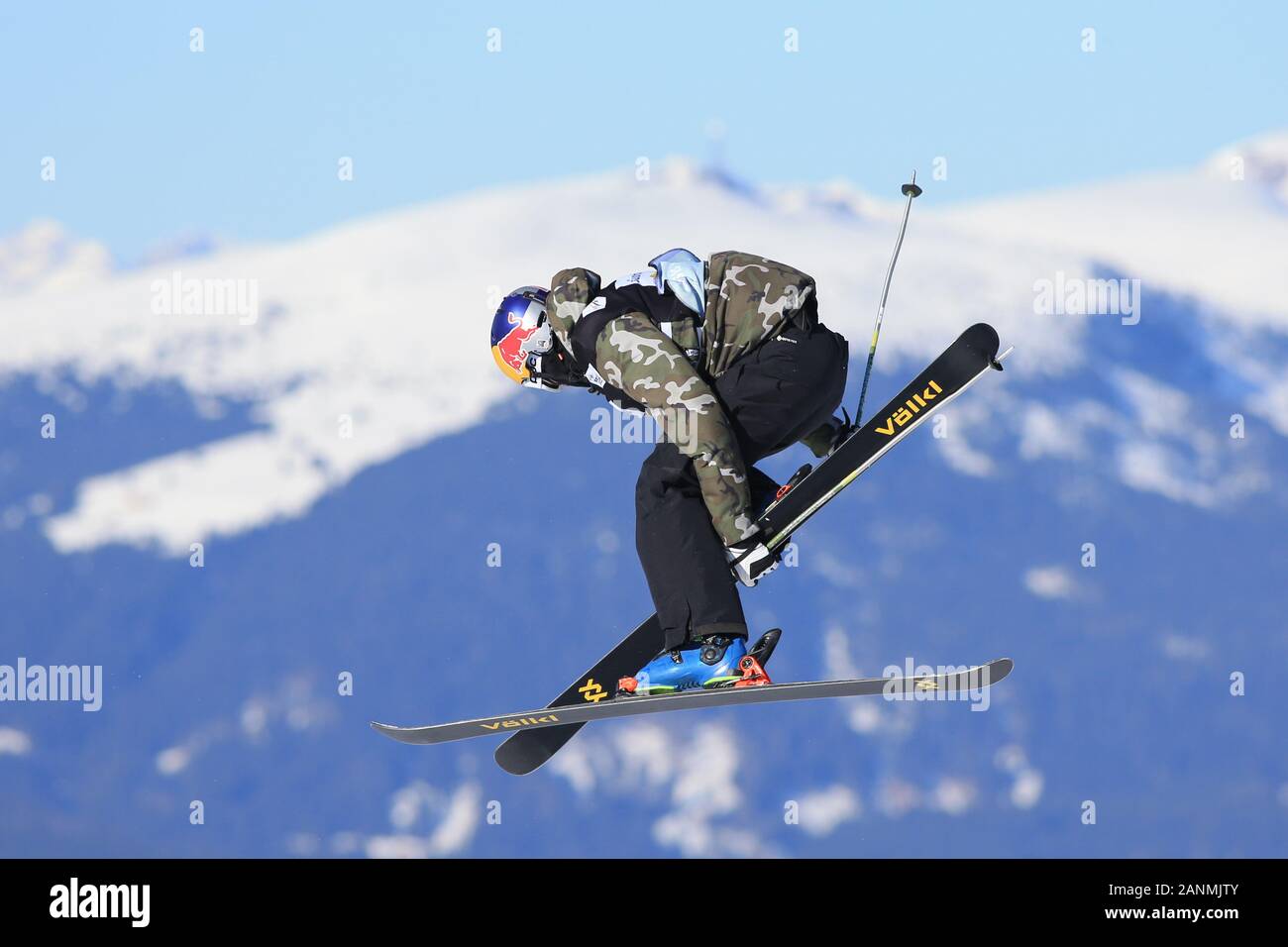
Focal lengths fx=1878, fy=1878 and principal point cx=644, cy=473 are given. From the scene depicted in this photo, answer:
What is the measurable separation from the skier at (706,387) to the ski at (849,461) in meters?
0.35

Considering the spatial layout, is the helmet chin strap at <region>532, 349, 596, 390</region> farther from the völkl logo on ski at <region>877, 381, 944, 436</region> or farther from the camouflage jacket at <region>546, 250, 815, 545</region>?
the völkl logo on ski at <region>877, 381, 944, 436</region>

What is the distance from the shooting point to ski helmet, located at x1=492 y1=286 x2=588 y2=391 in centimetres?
1052

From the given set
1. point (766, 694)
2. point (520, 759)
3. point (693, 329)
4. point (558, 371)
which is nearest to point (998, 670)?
point (766, 694)

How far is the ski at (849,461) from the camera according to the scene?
1070 centimetres

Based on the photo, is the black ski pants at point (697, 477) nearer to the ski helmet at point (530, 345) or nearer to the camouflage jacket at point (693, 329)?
the camouflage jacket at point (693, 329)

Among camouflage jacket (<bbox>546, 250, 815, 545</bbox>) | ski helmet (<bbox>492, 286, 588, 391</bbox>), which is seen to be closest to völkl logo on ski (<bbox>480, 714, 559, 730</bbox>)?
camouflage jacket (<bbox>546, 250, 815, 545</bbox>)

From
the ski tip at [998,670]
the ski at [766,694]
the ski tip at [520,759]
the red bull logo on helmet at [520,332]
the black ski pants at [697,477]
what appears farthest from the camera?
the ski tip at [520,759]

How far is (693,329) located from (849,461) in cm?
137

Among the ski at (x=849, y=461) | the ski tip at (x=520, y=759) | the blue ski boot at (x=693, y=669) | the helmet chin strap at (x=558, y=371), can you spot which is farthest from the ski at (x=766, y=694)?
the helmet chin strap at (x=558, y=371)

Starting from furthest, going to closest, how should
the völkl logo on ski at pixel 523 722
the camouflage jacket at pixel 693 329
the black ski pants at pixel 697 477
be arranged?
the völkl logo on ski at pixel 523 722 → the black ski pants at pixel 697 477 → the camouflage jacket at pixel 693 329

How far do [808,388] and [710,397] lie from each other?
610 mm

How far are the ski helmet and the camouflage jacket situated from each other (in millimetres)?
171
